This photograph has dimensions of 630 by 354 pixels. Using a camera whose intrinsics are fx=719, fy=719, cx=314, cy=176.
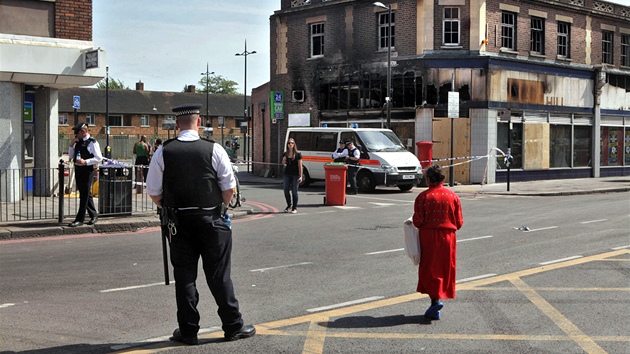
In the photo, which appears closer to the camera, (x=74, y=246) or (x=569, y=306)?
(x=569, y=306)

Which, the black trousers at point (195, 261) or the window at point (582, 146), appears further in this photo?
the window at point (582, 146)

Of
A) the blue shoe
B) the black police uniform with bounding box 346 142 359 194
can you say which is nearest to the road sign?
the black police uniform with bounding box 346 142 359 194

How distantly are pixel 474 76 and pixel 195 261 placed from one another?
80.7ft

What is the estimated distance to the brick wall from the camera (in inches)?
690

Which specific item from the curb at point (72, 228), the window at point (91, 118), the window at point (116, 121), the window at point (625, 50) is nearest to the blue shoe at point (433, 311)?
the curb at point (72, 228)

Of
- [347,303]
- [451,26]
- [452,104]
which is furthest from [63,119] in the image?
[347,303]

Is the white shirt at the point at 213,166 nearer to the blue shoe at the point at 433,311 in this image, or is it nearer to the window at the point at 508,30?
the blue shoe at the point at 433,311

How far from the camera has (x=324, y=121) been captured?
32.8 m

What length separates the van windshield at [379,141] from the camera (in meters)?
23.8

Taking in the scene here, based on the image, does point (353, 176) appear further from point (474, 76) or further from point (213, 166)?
point (213, 166)

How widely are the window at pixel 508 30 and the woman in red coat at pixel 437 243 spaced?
24.5 metres

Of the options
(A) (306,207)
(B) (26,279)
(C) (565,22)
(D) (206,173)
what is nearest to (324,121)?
(C) (565,22)

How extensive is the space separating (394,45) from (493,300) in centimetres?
2385

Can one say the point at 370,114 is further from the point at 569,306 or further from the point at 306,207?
the point at 569,306
